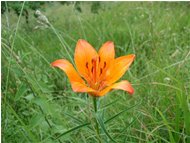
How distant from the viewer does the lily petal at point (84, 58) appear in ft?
4.39

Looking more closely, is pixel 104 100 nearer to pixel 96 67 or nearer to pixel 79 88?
pixel 96 67

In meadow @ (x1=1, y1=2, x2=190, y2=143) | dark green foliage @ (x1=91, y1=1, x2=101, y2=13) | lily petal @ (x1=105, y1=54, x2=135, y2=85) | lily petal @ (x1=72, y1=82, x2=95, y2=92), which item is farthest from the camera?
dark green foliage @ (x1=91, y1=1, x2=101, y2=13)

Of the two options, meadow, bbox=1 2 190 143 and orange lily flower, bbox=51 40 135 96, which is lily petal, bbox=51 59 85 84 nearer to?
orange lily flower, bbox=51 40 135 96

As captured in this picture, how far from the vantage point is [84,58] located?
136 cm

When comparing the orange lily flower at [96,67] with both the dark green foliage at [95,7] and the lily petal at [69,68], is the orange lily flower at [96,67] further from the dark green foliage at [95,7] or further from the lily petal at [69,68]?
the dark green foliage at [95,7]

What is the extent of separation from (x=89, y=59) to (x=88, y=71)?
55 millimetres

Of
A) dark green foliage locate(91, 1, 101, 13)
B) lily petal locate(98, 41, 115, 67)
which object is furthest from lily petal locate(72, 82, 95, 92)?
Result: dark green foliage locate(91, 1, 101, 13)

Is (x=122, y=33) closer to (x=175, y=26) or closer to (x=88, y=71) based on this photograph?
(x=175, y=26)

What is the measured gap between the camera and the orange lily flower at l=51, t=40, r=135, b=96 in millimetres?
1284

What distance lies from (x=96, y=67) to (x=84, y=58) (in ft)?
0.15

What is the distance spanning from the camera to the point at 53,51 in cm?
335

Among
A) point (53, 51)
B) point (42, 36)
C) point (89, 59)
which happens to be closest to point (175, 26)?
point (53, 51)

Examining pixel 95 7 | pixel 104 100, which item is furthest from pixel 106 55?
pixel 95 7

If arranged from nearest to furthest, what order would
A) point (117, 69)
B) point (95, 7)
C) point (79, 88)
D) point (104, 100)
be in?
1. point (79, 88)
2. point (117, 69)
3. point (104, 100)
4. point (95, 7)
